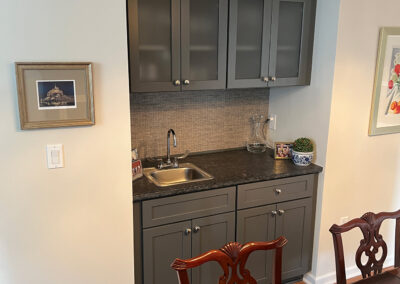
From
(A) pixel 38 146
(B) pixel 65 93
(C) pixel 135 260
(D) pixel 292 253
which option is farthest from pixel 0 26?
(D) pixel 292 253

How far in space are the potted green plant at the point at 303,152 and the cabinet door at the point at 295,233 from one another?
27 cm

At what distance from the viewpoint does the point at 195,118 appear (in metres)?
3.06

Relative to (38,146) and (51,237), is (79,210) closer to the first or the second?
(51,237)

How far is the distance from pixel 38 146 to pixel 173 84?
35.9 inches

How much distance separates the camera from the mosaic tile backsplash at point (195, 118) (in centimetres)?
287

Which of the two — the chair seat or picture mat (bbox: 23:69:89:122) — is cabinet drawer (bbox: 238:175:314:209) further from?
picture mat (bbox: 23:69:89:122)

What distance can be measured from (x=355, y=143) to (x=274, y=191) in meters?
0.74

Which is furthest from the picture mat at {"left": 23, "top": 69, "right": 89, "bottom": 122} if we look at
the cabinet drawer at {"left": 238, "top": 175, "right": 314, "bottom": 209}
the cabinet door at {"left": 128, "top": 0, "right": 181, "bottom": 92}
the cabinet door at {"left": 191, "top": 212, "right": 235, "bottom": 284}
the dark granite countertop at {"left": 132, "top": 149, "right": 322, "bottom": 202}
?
the cabinet drawer at {"left": 238, "top": 175, "right": 314, "bottom": 209}

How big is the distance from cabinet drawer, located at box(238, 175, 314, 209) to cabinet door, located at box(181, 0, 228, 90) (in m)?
0.72

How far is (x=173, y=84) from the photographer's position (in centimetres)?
247

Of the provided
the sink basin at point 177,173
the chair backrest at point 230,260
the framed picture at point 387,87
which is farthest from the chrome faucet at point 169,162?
the framed picture at point 387,87

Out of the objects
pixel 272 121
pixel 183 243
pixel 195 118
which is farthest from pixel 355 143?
pixel 183 243

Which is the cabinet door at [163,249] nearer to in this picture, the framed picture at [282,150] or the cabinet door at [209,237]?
the cabinet door at [209,237]

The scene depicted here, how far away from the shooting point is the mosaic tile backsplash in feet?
9.40
